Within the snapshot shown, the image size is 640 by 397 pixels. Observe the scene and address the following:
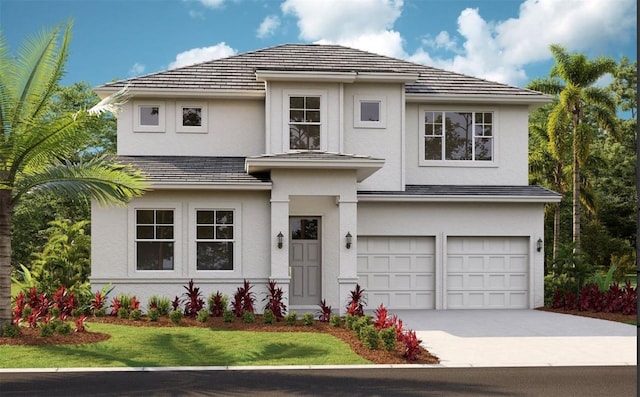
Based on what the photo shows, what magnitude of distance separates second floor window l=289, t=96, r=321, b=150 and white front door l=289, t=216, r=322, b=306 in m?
2.23

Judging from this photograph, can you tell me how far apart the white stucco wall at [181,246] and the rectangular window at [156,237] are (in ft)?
0.57

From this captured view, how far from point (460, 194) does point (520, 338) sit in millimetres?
6193

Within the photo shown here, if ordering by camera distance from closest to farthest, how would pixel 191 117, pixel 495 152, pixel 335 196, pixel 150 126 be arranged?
pixel 335 196, pixel 150 126, pixel 191 117, pixel 495 152

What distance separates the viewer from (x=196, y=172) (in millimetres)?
18109

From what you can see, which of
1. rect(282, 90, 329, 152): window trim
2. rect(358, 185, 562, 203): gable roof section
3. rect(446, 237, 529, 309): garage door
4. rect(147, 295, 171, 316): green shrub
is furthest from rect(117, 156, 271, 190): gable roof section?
rect(446, 237, 529, 309): garage door

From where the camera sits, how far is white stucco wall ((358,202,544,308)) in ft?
63.8

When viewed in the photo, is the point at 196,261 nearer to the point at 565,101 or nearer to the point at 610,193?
the point at 565,101

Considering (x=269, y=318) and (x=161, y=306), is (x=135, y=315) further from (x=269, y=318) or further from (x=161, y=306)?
(x=269, y=318)

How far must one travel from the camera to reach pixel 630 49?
56125 mm

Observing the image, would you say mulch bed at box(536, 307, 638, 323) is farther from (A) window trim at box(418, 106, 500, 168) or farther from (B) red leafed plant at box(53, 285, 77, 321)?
(B) red leafed plant at box(53, 285, 77, 321)

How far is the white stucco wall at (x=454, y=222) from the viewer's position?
19.5 meters

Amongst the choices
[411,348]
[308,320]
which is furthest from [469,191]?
[411,348]

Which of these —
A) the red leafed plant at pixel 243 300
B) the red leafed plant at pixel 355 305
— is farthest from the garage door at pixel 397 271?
the red leafed plant at pixel 243 300

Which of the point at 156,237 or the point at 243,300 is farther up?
the point at 156,237
